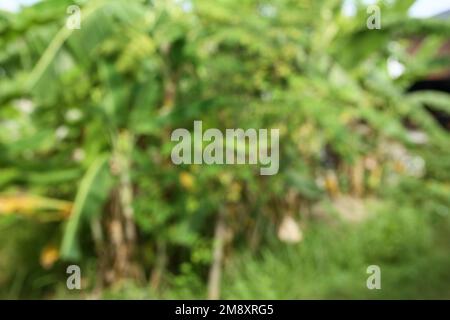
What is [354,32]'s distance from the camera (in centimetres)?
376

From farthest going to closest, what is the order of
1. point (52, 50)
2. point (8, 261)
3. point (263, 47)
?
point (8, 261)
point (263, 47)
point (52, 50)

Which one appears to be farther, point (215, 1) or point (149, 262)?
point (149, 262)

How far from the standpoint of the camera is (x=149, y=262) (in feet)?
12.3

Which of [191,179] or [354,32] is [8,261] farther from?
[354,32]

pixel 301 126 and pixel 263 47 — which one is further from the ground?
pixel 263 47
